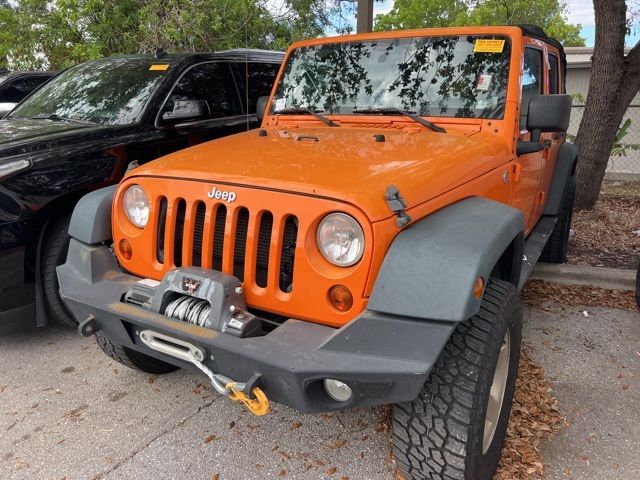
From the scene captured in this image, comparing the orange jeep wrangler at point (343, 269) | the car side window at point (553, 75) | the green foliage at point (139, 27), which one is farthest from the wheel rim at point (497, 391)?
the green foliage at point (139, 27)

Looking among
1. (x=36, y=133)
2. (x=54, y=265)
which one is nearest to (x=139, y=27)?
(x=36, y=133)

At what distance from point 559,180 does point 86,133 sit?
12.4 ft

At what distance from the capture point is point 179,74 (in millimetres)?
4777

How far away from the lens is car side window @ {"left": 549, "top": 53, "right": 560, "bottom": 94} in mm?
4230

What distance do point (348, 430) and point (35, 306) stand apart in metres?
2.23

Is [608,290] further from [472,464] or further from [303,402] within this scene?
Answer: [303,402]

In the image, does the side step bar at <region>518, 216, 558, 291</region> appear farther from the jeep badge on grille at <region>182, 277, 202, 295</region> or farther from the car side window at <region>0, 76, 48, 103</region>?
the car side window at <region>0, 76, 48, 103</region>

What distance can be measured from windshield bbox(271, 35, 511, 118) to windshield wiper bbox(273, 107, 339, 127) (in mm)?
36

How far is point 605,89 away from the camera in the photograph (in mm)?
6246

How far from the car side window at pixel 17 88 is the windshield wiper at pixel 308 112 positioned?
18.1ft

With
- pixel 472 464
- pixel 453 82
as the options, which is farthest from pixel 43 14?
pixel 472 464

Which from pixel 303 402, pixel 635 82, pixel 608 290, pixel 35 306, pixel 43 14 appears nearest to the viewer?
pixel 303 402

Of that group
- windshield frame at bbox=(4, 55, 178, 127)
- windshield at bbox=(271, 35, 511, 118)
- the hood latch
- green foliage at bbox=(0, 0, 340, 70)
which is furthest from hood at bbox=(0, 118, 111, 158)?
green foliage at bbox=(0, 0, 340, 70)

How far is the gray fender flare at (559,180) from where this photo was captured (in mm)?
4535
